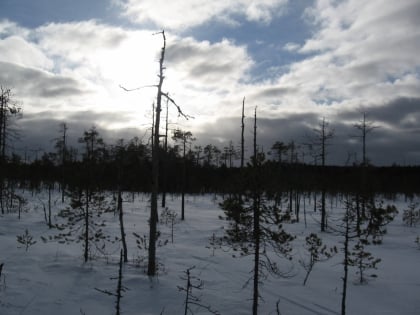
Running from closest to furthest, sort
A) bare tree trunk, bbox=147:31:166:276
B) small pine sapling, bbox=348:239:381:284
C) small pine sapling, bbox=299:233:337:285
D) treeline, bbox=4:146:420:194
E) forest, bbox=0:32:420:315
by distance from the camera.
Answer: forest, bbox=0:32:420:315 → small pine sapling, bbox=348:239:381:284 → bare tree trunk, bbox=147:31:166:276 → treeline, bbox=4:146:420:194 → small pine sapling, bbox=299:233:337:285

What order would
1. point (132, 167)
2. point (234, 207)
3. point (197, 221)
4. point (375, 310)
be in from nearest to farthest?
point (234, 207) → point (375, 310) → point (197, 221) → point (132, 167)

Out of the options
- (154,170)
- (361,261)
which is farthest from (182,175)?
(154,170)

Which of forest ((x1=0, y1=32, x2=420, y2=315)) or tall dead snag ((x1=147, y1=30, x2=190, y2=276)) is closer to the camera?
forest ((x1=0, y1=32, x2=420, y2=315))

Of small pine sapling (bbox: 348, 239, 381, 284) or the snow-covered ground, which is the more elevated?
small pine sapling (bbox: 348, 239, 381, 284)

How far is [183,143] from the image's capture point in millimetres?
35312

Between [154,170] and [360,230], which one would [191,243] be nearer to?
[154,170]

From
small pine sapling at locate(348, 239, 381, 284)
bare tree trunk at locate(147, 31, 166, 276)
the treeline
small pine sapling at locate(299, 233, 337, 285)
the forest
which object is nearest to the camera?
the forest

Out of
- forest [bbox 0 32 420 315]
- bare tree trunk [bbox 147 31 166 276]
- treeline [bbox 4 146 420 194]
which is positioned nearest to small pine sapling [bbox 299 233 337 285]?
forest [bbox 0 32 420 315]

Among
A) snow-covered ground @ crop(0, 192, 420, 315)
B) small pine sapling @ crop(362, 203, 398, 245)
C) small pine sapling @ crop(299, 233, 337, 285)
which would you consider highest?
small pine sapling @ crop(362, 203, 398, 245)

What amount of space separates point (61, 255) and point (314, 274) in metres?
13.2

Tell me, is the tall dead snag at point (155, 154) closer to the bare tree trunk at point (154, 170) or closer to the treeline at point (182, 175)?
the bare tree trunk at point (154, 170)

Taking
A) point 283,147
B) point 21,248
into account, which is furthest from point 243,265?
point 283,147

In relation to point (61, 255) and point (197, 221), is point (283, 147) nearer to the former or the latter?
point (197, 221)

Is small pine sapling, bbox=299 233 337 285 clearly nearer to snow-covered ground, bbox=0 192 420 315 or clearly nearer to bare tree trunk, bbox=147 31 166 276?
snow-covered ground, bbox=0 192 420 315
